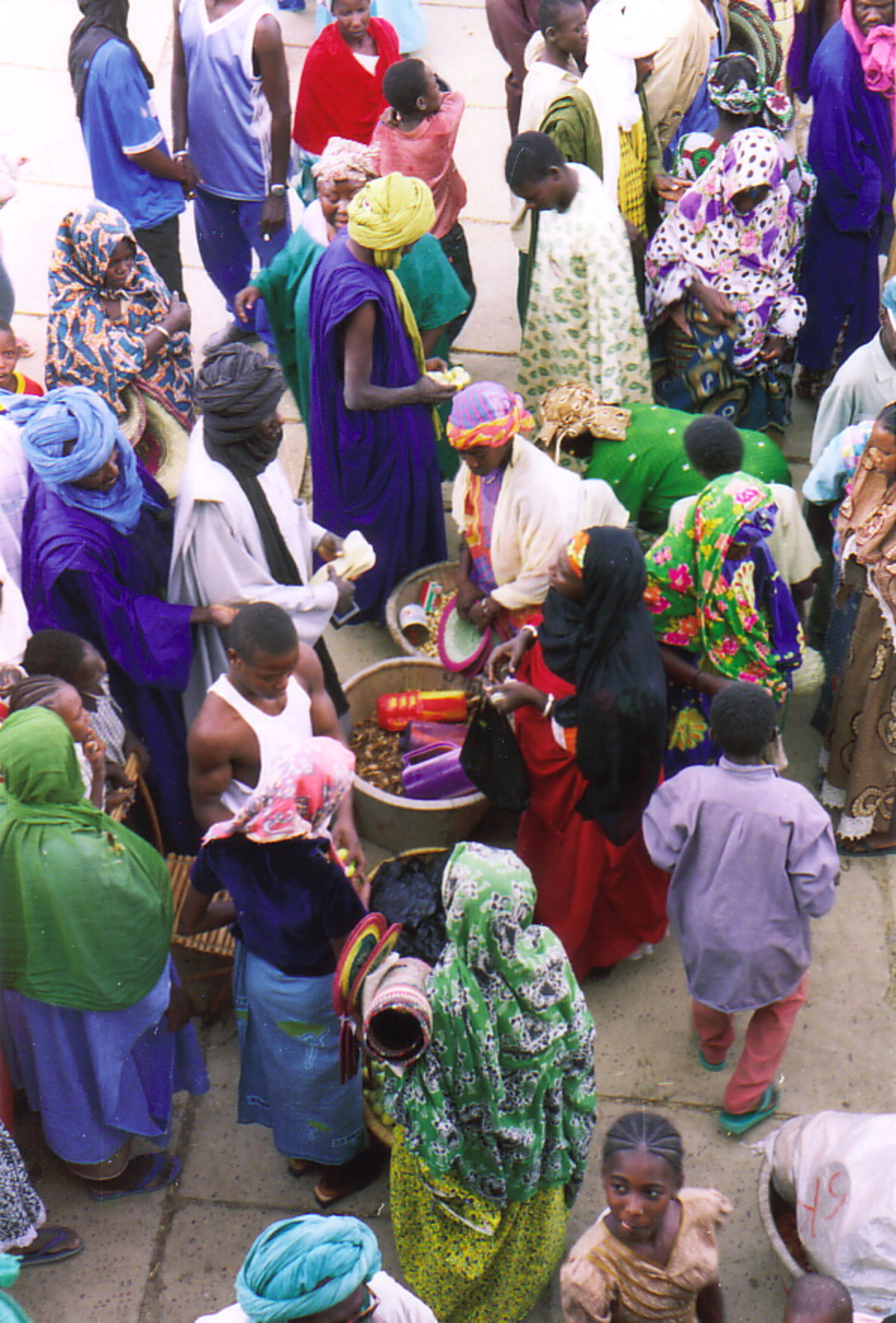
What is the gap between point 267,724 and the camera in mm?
3979

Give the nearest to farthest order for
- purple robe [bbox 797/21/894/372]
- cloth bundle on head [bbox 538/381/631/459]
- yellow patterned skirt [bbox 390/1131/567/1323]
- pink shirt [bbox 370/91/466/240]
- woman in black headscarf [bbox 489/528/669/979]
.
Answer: yellow patterned skirt [bbox 390/1131/567/1323] < woman in black headscarf [bbox 489/528/669/979] < cloth bundle on head [bbox 538/381/631/459] < pink shirt [bbox 370/91/466/240] < purple robe [bbox 797/21/894/372]

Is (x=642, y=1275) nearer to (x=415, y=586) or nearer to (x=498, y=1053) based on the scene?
(x=498, y=1053)

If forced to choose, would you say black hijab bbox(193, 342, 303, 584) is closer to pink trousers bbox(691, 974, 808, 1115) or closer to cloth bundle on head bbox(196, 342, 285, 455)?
cloth bundle on head bbox(196, 342, 285, 455)

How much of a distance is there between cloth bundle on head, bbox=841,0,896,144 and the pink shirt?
6.35 feet

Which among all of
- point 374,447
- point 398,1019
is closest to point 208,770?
point 398,1019

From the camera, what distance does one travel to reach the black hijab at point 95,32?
6328 mm

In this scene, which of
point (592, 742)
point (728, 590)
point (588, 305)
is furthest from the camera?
point (588, 305)

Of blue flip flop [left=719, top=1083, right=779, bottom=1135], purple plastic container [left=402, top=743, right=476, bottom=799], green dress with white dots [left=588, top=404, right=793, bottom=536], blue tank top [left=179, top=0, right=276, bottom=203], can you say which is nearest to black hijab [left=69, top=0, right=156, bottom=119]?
blue tank top [left=179, top=0, right=276, bottom=203]

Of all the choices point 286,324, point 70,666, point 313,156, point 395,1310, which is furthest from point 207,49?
point 395,1310

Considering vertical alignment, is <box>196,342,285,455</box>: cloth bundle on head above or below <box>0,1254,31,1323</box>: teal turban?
above

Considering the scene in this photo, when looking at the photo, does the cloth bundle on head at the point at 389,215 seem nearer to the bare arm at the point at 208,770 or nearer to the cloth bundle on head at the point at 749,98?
the cloth bundle on head at the point at 749,98

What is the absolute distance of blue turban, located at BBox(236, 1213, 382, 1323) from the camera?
2.61 m

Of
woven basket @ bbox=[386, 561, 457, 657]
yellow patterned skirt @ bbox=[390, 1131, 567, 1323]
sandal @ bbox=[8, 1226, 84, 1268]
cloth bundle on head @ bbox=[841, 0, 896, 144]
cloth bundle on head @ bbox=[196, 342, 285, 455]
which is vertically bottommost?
sandal @ bbox=[8, 1226, 84, 1268]

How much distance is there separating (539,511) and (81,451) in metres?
1.59
